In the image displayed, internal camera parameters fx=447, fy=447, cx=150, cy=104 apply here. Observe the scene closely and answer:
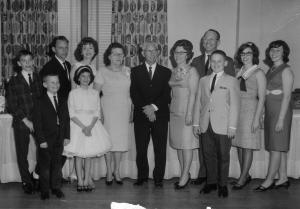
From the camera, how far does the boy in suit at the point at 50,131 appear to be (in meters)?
3.88

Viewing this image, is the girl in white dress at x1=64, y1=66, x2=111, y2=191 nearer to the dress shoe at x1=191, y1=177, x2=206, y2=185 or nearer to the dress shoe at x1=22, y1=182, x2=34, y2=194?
the dress shoe at x1=22, y1=182, x2=34, y2=194

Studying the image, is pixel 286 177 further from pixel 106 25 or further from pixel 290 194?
pixel 106 25

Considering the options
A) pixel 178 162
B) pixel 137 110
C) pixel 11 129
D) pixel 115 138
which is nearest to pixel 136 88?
pixel 137 110

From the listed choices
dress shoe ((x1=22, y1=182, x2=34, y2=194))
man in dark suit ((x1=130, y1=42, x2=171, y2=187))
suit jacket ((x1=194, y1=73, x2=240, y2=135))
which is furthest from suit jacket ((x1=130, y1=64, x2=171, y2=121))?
dress shoe ((x1=22, y1=182, x2=34, y2=194))

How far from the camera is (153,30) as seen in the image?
5.73 m

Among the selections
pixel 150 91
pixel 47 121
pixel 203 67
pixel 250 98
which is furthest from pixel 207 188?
pixel 47 121

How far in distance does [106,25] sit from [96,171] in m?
2.05

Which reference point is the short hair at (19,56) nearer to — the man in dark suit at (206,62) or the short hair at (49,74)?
the short hair at (49,74)

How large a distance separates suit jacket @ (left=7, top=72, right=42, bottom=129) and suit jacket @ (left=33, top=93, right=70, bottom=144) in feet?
0.60

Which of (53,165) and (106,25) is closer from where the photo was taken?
(53,165)

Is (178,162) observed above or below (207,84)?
below

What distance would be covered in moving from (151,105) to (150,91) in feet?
0.44

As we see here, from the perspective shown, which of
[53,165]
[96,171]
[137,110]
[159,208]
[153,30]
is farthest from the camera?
[153,30]

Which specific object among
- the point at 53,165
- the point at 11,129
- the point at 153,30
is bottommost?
the point at 53,165
